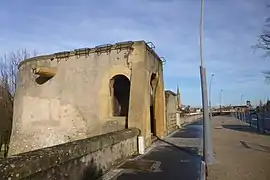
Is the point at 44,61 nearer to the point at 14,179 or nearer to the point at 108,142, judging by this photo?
the point at 108,142

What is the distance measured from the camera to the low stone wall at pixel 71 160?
5.02m

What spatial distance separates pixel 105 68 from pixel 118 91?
7.08 ft

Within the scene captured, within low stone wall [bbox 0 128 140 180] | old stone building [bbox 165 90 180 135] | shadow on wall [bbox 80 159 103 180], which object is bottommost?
shadow on wall [bbox 80 159 103 180]

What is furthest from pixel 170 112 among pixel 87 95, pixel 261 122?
pixel 87 95

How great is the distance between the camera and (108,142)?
987 cm

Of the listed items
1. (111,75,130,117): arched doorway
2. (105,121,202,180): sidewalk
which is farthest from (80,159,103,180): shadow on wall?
(111,75,130,117): arched doorway

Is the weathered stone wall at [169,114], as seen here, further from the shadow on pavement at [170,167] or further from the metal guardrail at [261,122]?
the shadow on pavement at [170,167]

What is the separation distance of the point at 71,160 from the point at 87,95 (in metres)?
10.2

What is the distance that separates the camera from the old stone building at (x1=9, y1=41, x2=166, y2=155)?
15.8 m

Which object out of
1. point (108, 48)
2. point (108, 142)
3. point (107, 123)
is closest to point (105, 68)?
point (108, 48)

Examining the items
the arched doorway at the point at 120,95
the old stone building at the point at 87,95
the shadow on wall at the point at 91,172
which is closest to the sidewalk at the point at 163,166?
the shadow on wall at the point at 91,172

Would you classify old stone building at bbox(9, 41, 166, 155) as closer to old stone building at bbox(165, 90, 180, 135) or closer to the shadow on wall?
old stone building at bbox(165, 90, 180, 135)

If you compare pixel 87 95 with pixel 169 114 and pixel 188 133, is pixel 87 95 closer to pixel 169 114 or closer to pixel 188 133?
pixel 169 114

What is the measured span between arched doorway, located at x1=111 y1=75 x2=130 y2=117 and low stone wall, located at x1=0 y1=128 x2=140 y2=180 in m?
5.50
